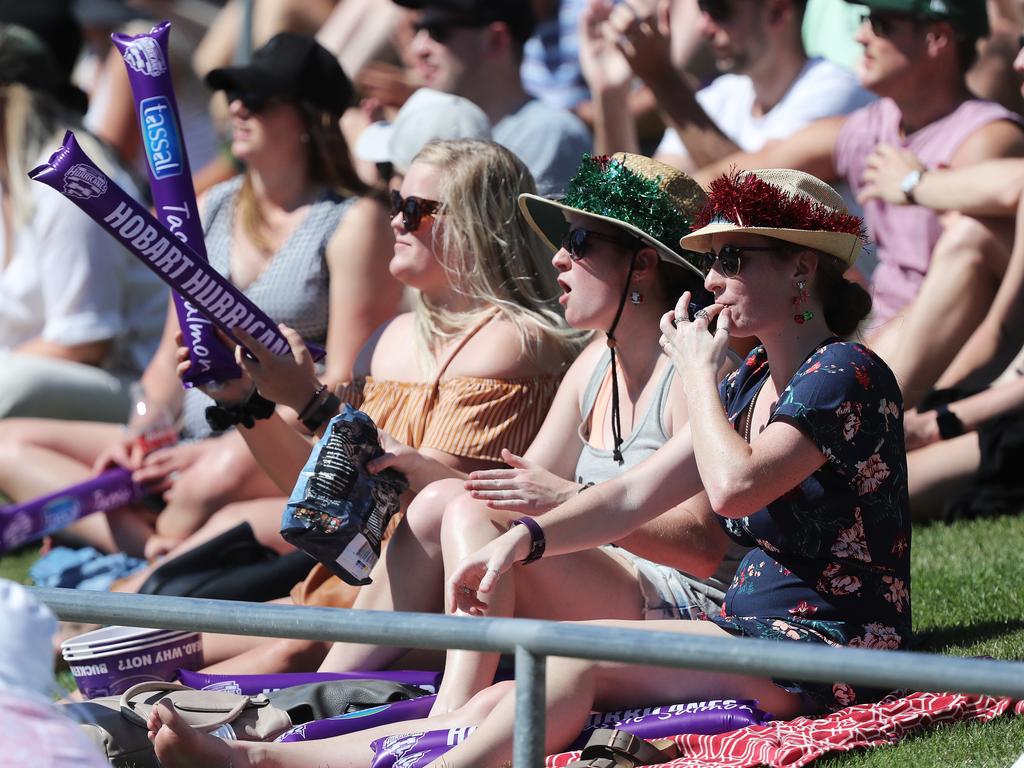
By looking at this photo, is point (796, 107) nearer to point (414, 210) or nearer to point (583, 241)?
point (414, 210)

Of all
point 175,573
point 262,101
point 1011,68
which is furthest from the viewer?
point 1011,68

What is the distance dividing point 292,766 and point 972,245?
317cm

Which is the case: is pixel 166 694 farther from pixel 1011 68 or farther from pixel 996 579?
pixel 1011 68

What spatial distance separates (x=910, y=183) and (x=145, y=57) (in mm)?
2652

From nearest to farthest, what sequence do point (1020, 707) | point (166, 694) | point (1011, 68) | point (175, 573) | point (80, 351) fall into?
point (1020, 707) < point (166, 694) < point (175, 573) < point (1011, 68) < point (80, 351)

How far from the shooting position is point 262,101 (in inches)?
227

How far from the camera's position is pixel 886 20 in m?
5.59

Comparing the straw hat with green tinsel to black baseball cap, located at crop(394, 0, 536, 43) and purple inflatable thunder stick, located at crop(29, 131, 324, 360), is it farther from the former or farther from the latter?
black baseball cap, located at crop(394, 0, 536, 43)

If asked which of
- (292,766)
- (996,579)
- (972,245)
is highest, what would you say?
(972,245)

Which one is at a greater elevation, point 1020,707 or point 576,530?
point 576,530

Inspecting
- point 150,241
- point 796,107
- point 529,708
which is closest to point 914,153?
point 796,107

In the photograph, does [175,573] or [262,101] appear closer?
[175,573]

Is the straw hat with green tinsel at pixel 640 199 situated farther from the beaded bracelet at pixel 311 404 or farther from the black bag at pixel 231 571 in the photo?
the black bag at pixel 231 571

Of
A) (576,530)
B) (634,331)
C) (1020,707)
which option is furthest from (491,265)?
(1020,707)
